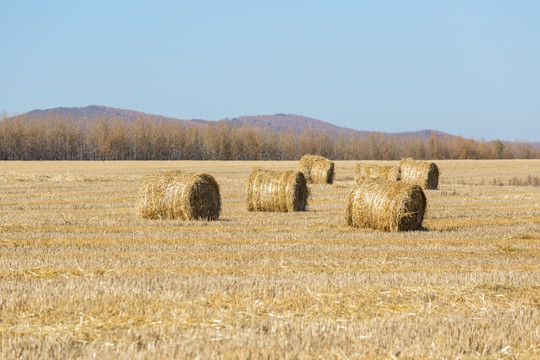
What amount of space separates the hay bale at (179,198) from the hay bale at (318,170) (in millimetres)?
14657

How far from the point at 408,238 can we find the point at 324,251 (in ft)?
8.57

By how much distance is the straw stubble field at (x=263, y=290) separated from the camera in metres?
5.55

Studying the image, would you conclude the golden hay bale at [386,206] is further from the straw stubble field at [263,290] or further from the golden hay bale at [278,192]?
the golden hay bale at [278,192]

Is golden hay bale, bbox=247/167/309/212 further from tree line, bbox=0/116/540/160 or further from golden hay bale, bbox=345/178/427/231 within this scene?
tree line, bbox=0/116/540/160

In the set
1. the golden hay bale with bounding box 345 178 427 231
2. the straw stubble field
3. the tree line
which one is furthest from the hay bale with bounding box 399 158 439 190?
the tree line

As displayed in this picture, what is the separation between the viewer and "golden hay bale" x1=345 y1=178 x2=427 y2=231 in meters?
14.0

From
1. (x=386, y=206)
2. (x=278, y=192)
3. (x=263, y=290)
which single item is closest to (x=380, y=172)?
(x=278, y=192)

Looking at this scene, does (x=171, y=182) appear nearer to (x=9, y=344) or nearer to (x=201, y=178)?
(x=201, y=178)

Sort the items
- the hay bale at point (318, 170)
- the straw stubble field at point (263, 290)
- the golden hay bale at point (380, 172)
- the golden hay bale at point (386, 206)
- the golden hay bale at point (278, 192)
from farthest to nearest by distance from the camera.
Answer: the hay bale at point (318, 170)
the golden hay bale at point (380, 172)
the golden hay bale at point (278, 192)
the golden hay bale at point (386, 206)
the straw stubble field at point (263, 290)

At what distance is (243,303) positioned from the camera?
6.82 meters

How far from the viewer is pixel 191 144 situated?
84938 mm

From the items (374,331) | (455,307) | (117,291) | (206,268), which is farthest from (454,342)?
(206,268)

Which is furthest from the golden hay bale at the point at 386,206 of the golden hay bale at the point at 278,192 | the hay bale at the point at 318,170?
the hay bale at the point at 318,170

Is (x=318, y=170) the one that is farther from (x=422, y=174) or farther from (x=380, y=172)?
(x=422, y=174)
